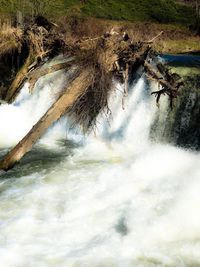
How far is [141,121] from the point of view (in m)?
14.3

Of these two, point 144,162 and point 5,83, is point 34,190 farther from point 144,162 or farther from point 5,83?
point 5,83

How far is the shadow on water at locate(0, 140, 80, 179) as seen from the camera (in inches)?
462

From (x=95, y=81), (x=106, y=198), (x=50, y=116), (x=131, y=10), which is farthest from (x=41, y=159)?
(x=131, y=10)

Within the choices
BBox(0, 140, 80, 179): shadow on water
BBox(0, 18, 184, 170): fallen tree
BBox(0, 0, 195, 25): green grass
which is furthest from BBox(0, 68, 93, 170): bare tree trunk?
BBox(0, 0, 195, 25): green grass

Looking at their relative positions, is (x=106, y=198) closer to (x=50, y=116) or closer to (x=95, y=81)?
(x=50, y=116)

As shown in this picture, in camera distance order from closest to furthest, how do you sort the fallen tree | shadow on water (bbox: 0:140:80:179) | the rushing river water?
the rushing river water
shadow on water (bbox: 0:140:80:179)
the fallen tree

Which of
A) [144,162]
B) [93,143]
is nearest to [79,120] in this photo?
[93,143]

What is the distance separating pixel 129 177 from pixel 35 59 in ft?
A: 26.8

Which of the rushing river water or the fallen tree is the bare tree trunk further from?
the rushing river water

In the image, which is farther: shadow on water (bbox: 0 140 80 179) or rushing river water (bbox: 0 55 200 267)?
shadow on water (bbox: 0 140 80 179)

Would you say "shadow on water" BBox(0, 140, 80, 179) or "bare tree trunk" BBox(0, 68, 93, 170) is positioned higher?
"bare tree trunk" BBox(0, 68, 93, 170)

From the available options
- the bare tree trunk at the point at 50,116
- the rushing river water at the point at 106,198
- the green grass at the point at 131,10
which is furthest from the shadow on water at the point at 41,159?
the green grass at the point at 131,10

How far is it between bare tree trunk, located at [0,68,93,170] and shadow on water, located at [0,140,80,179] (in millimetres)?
271

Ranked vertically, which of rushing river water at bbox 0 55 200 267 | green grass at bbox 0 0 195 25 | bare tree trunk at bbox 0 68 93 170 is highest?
green grass at bbox 0 0 195 25
